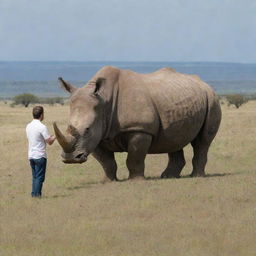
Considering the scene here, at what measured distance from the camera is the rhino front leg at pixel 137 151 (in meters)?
16.2

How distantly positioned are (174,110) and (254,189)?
282 centimetres

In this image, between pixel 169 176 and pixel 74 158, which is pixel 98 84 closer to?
pixel 74 158

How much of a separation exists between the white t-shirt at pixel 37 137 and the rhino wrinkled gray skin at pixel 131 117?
541 millimetres

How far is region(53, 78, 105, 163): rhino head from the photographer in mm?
15430

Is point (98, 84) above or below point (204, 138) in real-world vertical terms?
above

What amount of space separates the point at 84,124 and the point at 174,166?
3.05 metres

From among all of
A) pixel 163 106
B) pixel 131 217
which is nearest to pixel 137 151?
pixel 163 106

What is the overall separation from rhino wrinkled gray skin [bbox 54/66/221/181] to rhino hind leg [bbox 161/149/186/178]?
1.65 ft

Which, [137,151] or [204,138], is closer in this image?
[137,151]

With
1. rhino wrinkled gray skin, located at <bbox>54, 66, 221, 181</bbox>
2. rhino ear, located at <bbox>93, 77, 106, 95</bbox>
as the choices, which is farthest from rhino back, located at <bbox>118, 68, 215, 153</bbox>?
rhino ear, located at <bbox>93, 77, 106, 95</bbox>

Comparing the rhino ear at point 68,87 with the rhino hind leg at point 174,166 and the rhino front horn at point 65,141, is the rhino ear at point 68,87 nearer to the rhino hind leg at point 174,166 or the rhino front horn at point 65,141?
the rhino front horn at point 65,141

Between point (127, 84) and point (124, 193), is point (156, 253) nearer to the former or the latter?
point (124, 193)

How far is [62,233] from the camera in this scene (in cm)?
1162

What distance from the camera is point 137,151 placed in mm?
16281
